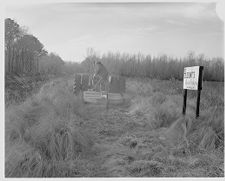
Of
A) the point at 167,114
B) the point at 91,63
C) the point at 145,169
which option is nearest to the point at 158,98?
the point at 167,114

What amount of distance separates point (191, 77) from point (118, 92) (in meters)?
1.02

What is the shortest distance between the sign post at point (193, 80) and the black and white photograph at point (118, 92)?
2 centimetres

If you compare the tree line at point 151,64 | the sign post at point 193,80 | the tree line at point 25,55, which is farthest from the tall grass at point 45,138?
the sign post at point 193,80

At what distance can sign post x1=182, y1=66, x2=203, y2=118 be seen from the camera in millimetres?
3477

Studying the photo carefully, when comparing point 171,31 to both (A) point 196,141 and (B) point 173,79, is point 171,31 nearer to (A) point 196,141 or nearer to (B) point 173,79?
(B) point 173,79

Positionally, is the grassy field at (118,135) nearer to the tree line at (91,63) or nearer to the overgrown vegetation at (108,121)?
the overgrown vegetation at (108,121)

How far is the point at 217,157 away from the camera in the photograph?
302 centimetres

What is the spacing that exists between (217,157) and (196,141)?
0.36 m

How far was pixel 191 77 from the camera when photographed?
3.58 meters

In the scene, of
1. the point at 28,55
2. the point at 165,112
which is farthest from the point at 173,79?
the point at 28,55

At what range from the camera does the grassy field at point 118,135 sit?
2.72m

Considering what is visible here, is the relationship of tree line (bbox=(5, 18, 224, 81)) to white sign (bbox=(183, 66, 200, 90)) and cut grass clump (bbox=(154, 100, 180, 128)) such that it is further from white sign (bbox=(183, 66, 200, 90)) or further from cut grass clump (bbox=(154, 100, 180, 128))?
cut grass clump (bbox=(154, 100, 180, 128))

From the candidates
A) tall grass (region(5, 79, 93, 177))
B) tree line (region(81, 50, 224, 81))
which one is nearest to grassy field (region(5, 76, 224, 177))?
tall grass (region(5, 79, 93, 177))

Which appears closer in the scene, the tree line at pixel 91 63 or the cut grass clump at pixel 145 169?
the cut grass clump at pixel 145 169
